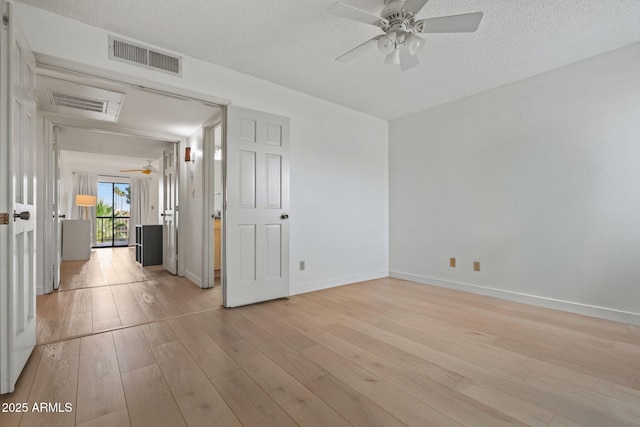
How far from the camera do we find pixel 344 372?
1.80 m

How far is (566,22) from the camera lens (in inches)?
90.0

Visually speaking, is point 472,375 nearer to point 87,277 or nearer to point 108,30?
point 108,30

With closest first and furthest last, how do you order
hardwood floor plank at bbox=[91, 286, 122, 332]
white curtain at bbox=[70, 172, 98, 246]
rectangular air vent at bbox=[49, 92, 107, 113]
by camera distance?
hardwood floor plank at bbox=[91, 286, 122, 332] → rectangular air vent at bbox=[49, 92, 107, 113] → white curtain at bbox=[70, 172, 98, 246]

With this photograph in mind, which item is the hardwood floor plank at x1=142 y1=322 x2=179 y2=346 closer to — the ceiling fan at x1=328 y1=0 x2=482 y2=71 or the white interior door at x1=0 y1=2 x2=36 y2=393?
the white interior door at x1=0 y1=2 x2=36 y2=393

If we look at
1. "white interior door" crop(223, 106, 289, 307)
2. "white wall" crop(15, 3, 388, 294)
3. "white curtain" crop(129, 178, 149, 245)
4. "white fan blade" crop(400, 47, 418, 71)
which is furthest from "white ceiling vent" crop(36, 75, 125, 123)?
"white curtain" crop(129, 178, 149, 245)

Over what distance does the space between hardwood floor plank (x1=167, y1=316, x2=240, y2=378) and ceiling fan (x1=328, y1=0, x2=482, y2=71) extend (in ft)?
7.20

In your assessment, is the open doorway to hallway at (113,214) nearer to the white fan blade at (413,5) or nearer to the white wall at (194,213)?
the white wall at (194,213)

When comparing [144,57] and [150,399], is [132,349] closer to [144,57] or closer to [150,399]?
[150,399]

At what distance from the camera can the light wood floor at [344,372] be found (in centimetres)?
142

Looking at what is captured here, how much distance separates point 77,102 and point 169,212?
2.02 meters

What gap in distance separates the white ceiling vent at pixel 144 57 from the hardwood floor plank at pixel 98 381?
2.17 meters

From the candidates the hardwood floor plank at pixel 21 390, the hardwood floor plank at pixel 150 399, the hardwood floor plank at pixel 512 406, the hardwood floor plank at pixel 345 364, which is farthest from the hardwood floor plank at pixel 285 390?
the hardwood floor plank at pixel 21 390

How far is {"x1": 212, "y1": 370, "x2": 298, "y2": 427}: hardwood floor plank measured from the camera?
1370mm

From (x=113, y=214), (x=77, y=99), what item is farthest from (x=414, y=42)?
(x=113, y=214)
